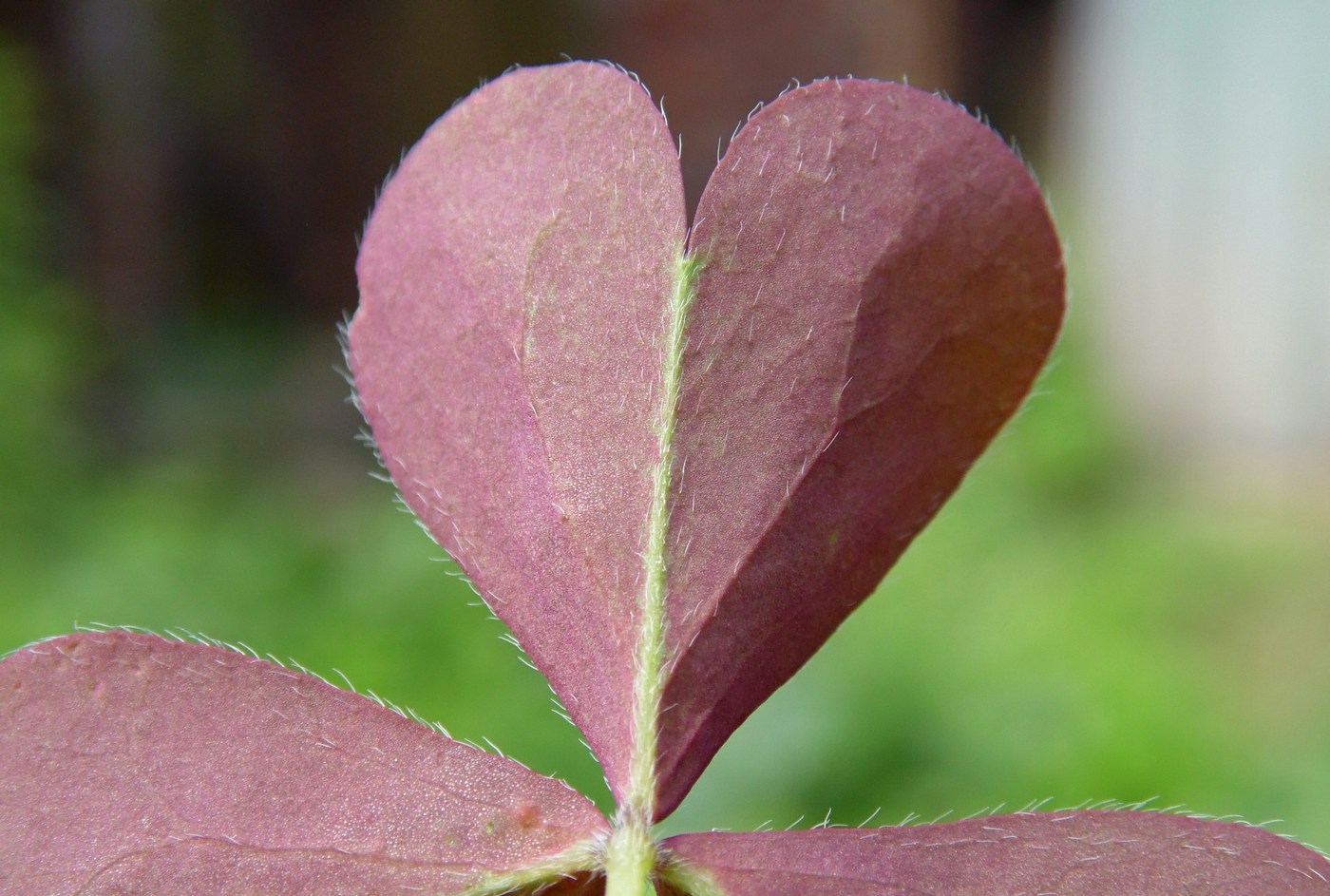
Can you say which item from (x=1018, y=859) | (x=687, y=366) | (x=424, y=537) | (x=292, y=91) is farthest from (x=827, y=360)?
(x=292, y=91)

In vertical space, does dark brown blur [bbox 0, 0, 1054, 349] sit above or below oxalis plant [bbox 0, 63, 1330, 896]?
above

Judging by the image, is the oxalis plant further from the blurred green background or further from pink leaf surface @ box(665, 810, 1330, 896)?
the blurred green background

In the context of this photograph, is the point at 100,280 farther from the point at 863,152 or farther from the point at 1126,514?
the point at 863,152

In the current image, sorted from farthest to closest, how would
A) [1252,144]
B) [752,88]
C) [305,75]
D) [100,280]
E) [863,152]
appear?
[305,75]
[100,280]
[1252,144]
[752,88]
[863,152]

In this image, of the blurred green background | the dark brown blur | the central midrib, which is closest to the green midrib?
the central midrib

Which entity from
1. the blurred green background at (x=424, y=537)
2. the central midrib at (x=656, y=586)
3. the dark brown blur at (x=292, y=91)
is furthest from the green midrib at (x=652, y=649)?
the dark brown blur at (x=292, y=91)

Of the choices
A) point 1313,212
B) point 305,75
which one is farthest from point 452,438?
point 305,75

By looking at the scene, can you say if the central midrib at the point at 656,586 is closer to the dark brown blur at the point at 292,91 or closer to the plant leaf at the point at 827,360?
the plant leaf at the point at 827,360
